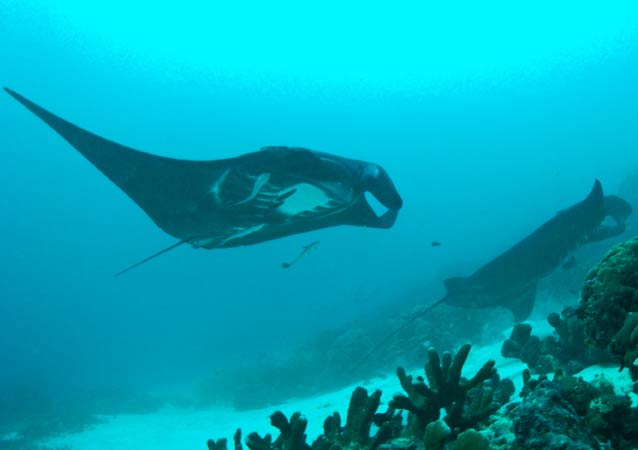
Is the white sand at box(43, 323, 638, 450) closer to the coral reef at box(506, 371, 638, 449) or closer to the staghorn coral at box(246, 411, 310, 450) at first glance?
the staghorn coral at box(246, 411, 310, 450)

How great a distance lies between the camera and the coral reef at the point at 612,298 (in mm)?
2912

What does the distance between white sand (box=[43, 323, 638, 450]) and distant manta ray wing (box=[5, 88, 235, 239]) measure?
5.13 metres

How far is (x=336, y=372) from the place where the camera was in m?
16.8

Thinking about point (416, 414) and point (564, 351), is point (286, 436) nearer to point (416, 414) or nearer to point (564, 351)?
point (416, 414)

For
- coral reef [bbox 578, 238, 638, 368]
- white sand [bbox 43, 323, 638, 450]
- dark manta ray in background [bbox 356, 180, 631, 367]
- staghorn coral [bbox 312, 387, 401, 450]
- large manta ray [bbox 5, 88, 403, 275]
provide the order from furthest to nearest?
white sand [bbox 43, 323, 638, 450] → dark manta ray in background [bbox 356, 180, 631, 367] → large manta ray [bbox 5, 88, 403, 275] → staghorn coral [bbox 312, 387, 401, 450] → coral reef [bbox 578, 238, 638, 368]

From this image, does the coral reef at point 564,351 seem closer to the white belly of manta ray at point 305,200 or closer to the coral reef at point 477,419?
the coral reef at point 477,419

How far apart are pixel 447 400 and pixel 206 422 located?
653 inches

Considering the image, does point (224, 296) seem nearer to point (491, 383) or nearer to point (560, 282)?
point (560, 282)

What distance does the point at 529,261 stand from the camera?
8961 millimetres

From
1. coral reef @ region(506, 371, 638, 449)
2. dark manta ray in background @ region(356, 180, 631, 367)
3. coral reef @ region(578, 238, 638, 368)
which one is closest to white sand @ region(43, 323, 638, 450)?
dark manta ray in background @ region(356, 180, 631, 367)

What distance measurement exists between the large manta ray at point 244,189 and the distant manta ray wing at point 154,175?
0.01m

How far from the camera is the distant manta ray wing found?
521 centimetres

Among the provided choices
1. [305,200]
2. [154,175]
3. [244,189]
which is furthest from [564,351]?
[154,175]

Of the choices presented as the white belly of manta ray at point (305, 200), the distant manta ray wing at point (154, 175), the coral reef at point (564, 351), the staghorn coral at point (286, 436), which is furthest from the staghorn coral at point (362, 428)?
the distant manta ray wing at point (154, 175)
